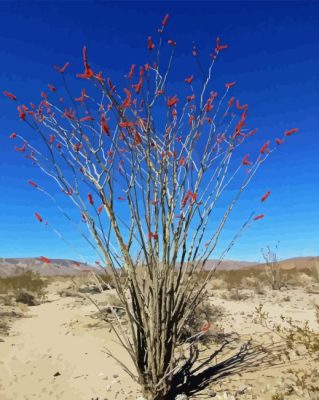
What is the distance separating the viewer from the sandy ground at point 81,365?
370 cm

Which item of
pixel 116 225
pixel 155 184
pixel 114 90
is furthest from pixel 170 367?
pixel 114 90

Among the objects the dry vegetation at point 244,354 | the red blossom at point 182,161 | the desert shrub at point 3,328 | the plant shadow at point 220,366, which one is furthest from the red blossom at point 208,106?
the desert shrub at point 3,328

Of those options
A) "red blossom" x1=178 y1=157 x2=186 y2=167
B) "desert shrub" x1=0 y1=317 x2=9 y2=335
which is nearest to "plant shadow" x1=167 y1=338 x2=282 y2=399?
"red blossom" x1=178 y1=157 x2=186 y2=167

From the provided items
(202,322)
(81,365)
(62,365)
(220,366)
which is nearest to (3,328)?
(62,365)

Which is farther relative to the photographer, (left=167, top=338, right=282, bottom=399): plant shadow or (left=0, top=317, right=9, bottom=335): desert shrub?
(left=0, top=317, right=9, bottom=335): desert shrub

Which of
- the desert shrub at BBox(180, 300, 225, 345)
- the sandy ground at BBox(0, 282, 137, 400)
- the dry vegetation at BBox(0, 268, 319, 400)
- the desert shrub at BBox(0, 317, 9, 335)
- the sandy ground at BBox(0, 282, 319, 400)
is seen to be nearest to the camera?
the dry vegetation at BBox(0, 268, 319, 400)

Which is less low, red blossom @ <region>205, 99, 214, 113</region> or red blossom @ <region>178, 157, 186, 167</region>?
red blossom @ <region>205, 99, 214, 113</region>

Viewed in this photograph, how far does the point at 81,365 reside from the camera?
475cm

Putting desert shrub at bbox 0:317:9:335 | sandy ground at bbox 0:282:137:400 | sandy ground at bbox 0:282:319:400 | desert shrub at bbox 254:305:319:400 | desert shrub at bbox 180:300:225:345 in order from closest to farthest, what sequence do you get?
desert shrub at bbox 254:305:319:400 < sandy ground at bbox 0:282:319:400 < sandy ground at bbox 0:282:137:400 < desert shrub at bbox 180:300:225:345 < desert shrub at bbox 0:317:9:335

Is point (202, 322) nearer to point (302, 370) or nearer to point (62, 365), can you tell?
point (62, 365)

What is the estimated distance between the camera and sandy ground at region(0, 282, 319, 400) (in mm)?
3699

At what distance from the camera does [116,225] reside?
319 cm

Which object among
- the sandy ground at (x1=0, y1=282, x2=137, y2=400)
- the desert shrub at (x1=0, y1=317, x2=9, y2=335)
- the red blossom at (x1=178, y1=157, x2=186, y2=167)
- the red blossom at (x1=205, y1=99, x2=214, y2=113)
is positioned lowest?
the sandy ground at (x1=0, y1=282, x2=137, y2=400)

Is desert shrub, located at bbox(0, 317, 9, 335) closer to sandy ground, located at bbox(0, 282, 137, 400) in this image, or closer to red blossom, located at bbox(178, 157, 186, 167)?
sandy ground, located at bbox(0, 282, 137, 400)
